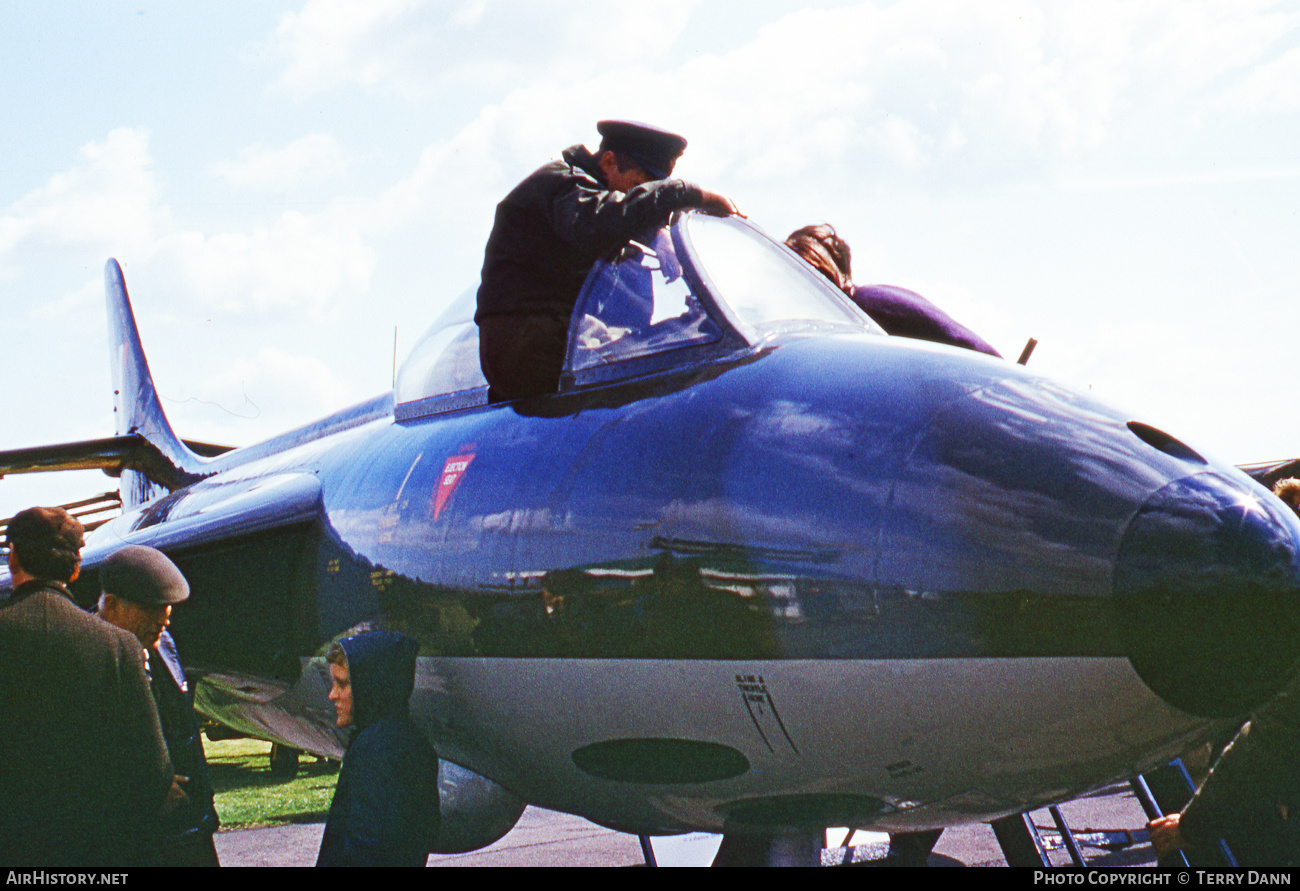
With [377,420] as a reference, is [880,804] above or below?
below

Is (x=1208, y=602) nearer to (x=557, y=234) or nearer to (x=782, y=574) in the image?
(x=782, y=574)

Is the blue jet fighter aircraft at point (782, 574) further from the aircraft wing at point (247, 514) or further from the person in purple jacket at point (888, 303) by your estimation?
the person in purple jacket at point (888, 303)

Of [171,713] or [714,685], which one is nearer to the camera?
[714,685]

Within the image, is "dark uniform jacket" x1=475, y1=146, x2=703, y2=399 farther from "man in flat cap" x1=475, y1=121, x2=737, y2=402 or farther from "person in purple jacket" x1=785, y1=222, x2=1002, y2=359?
"person in purple jacket" x1=785, y1=222, x2=1002, y2=359

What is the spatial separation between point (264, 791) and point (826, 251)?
35.6ft

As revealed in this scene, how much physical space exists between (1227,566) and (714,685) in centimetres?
123

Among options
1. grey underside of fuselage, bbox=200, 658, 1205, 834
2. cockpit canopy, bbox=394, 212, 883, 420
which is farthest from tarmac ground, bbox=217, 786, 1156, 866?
cockpit canopy, bbox=394, 212, 883, 420

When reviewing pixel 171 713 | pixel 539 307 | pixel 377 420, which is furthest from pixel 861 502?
pixel 377 420

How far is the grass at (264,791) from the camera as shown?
11102mm

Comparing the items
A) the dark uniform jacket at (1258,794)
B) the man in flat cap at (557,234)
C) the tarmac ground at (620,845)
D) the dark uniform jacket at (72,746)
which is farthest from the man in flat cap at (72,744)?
the tarmac ground at (620,845)
